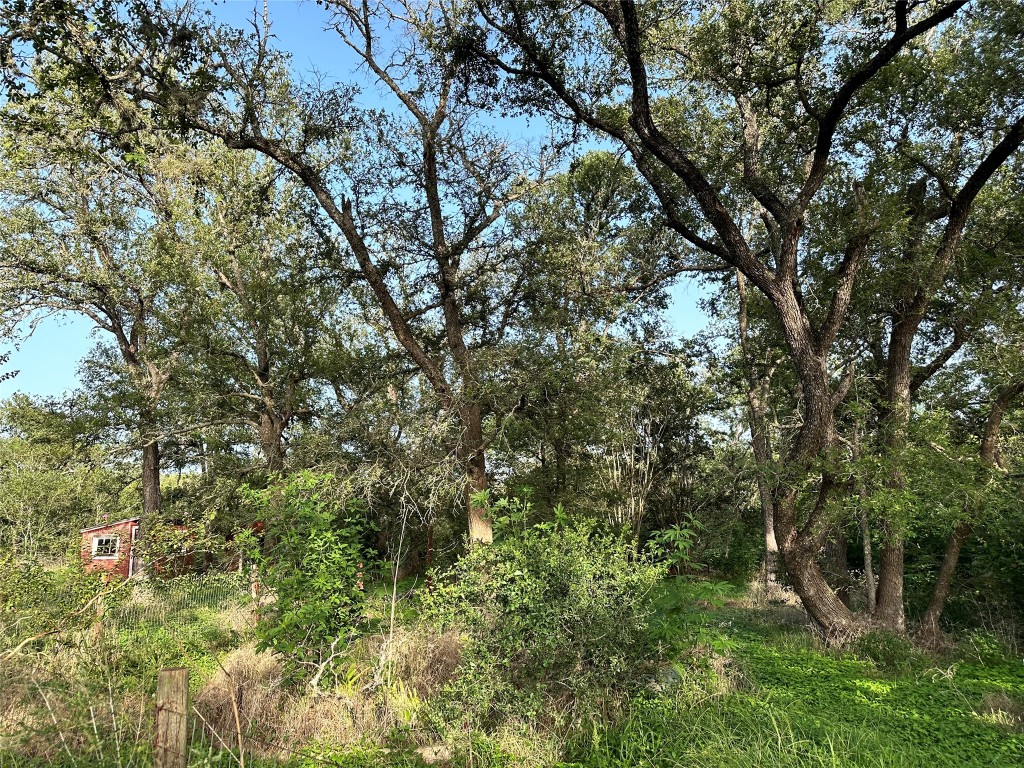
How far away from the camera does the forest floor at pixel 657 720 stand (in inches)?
162

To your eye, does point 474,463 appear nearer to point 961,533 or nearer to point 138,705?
point 138,705

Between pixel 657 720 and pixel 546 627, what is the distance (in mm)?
1089

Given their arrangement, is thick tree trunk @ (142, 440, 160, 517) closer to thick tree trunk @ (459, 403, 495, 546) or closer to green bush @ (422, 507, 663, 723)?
thick tree trunk @ (459, 403, 495, 546)

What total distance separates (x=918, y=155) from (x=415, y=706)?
10.2 metres

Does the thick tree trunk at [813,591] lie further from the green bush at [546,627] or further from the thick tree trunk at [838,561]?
the green bush at [546,627]

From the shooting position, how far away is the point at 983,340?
347 inches

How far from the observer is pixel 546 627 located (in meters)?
4.86

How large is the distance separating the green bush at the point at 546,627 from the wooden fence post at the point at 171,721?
6.56 ft

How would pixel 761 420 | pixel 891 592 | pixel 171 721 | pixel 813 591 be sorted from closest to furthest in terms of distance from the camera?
pixel 171 721, pixel 813 591, pixel 891 592, pixel 761 420

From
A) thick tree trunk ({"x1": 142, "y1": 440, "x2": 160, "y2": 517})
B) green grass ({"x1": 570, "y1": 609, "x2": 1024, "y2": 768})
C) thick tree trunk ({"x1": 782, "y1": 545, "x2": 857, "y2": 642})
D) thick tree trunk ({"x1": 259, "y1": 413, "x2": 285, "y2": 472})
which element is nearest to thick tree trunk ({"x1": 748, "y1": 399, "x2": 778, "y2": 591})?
thick tree trunk ({"x1": 782, "y1": 545, "x2": 857, "y2": 642})

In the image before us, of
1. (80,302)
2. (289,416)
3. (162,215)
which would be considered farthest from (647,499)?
(80,302)

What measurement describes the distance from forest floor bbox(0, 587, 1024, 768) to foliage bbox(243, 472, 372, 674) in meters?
0.37

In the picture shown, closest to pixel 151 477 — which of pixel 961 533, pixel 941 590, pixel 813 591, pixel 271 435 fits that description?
pixel 271 435

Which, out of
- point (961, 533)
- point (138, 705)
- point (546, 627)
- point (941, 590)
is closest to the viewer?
point (546, 627)
